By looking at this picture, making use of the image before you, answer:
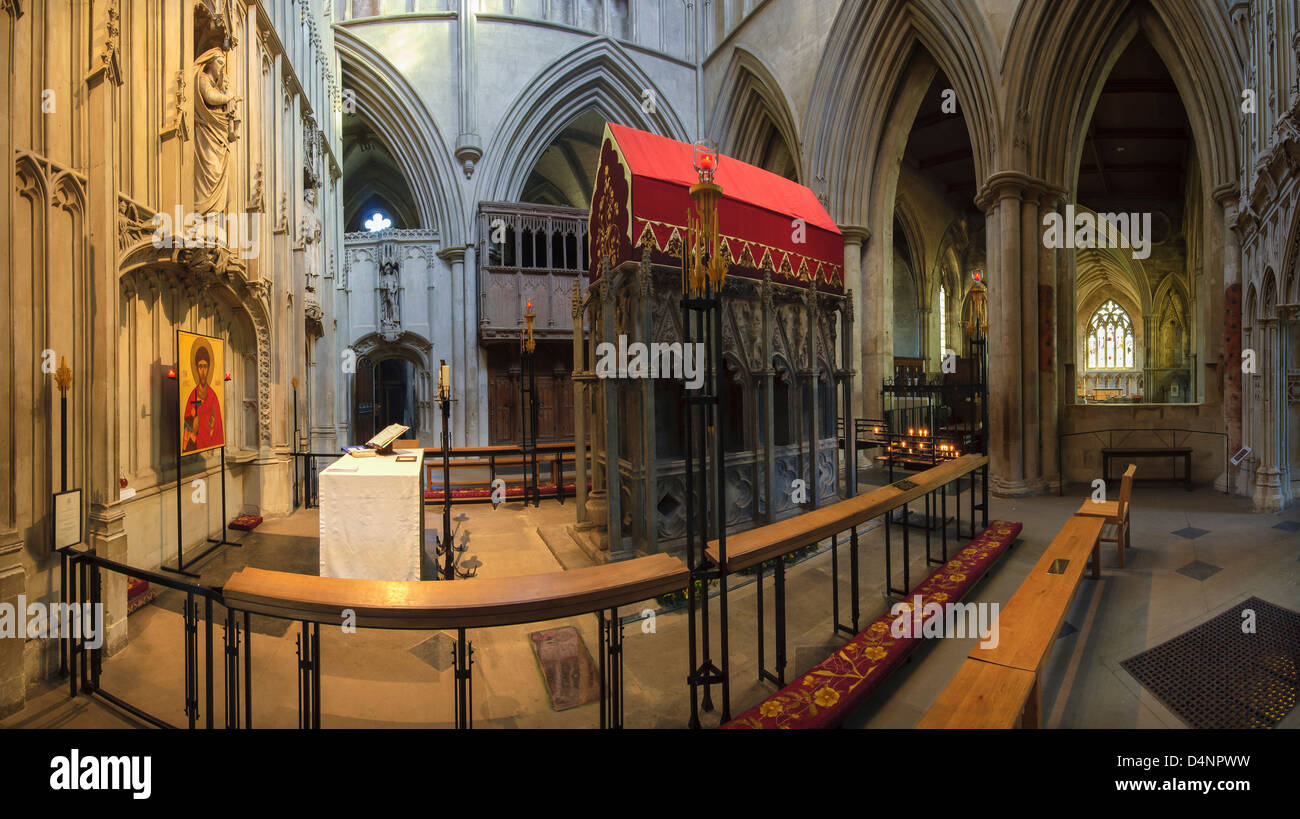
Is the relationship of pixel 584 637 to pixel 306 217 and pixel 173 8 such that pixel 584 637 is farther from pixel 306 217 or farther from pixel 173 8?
pixel 306 217

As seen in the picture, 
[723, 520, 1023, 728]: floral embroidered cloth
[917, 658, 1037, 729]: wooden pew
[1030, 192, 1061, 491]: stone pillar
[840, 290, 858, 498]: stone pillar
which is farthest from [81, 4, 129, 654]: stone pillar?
[1030, 192, 1061, 491]: stone pillar

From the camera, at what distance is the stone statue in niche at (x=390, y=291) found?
13836 mm

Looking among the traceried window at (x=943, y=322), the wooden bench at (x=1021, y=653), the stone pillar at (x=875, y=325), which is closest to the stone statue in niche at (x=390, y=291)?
the stone pillar at (x=875, y=325)

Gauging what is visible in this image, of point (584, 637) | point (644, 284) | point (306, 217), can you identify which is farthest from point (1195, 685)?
point (306, 217)

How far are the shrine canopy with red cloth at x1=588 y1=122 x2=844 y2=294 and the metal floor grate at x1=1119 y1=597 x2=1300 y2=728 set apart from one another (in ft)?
13.5

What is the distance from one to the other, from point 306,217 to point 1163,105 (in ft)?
63.3

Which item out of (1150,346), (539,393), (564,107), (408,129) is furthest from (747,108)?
(1150,346)

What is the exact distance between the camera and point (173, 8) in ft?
16.0

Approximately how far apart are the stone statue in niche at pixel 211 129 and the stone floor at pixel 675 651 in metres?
3.49

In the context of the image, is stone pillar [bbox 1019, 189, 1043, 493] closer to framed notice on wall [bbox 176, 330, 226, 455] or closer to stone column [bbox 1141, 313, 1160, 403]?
framed notice on wall [bbox 176, 330, 226, 455]

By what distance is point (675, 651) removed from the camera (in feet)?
11.0

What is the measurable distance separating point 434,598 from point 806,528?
1.83m

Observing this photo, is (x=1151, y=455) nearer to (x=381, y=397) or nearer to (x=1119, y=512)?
(x=1119, y=512)
